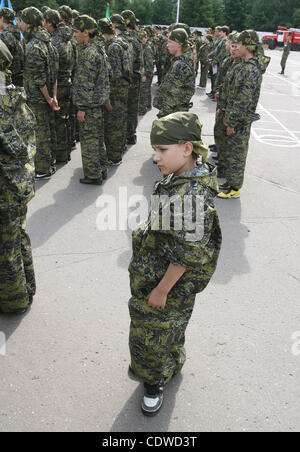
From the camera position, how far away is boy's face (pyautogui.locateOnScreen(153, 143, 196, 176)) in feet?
6.35

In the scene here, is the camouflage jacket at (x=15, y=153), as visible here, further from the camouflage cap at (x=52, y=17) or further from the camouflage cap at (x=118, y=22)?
the camouflage cap at (x=118, y=22)

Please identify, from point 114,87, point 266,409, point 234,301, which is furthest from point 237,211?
point 266,409

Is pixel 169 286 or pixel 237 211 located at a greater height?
pixel 169 286

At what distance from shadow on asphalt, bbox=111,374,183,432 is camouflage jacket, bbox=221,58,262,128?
367 centimetres

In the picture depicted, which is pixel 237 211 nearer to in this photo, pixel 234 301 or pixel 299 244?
pixel 299 244

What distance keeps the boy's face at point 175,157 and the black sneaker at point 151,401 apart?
1388mm

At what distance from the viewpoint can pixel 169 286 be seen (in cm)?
203

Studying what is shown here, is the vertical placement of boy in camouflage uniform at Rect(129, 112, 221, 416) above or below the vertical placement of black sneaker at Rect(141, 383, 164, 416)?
above

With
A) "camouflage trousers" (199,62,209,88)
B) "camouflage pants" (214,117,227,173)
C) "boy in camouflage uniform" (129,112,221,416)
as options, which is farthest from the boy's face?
"camouflage trousers" (199,62,209,88)

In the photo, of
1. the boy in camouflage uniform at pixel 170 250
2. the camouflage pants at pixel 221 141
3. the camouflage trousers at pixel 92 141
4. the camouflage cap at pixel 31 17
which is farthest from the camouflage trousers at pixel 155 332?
the camouflage pants at pixel 221 141

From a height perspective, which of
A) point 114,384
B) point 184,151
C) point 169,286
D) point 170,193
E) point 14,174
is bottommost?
point 114,384

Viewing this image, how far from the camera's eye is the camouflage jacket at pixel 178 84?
18.1 feet

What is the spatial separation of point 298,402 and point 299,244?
2326 mm

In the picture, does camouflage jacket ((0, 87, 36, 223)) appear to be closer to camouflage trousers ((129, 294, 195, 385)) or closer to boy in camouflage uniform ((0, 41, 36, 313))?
boy in camouflage uniform ((0, 41, 36, 313))
